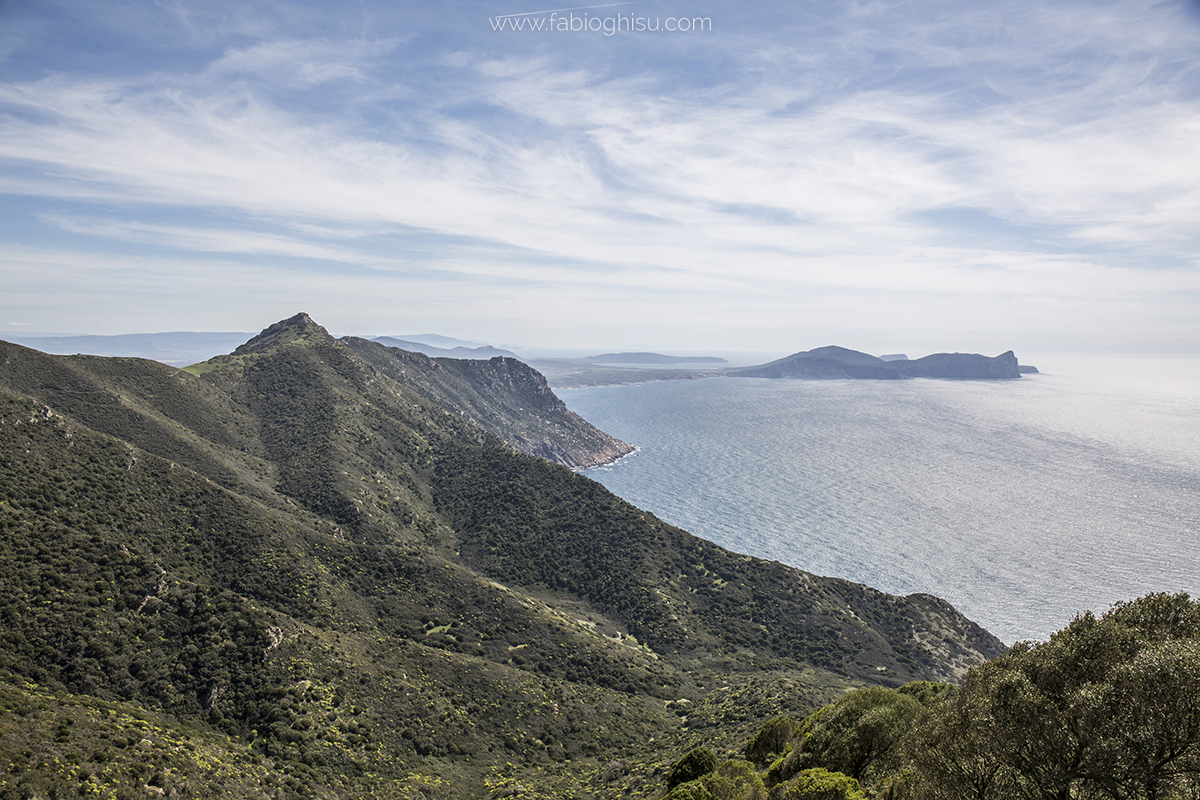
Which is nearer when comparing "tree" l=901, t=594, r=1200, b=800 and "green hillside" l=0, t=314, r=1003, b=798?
"tree" l=901, t=594, r=1200, b=800

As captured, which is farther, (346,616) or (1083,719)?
(346,616)

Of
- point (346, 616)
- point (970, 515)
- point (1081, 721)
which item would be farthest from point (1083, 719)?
point (970, 515)

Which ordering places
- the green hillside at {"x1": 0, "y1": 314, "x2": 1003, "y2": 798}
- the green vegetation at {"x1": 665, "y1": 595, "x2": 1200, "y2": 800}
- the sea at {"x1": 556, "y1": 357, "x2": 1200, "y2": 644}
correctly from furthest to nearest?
the sea at {"x1": 556, "y1": 357, "x2": 1200, "y2": 644} → the green hillside at {"x1": 0, "y1": 314, "x2": 1003, "y2": 798} → the green vegetation at {"x1": 665, "y1": 595, "x2": 1200, "y2": 800}

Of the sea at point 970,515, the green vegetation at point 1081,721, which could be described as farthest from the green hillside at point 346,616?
the green vegetation at point 1081,721

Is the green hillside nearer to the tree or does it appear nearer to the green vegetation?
the green vegetation

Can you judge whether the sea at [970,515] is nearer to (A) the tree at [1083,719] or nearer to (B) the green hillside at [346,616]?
(B) the green hillside at [346,616]

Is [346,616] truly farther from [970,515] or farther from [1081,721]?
[970,515]

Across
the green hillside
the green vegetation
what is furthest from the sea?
the green vegetation

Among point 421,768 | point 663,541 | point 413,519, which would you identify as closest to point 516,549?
point 413,519

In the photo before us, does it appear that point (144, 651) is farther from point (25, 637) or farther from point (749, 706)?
point (749, 706)
